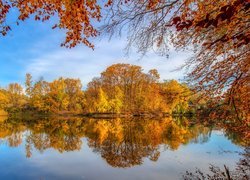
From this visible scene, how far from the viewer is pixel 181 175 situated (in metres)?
9.19

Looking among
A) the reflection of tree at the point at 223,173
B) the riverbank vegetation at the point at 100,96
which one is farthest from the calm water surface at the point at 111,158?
the riverbank vegetation at the point at 100,96

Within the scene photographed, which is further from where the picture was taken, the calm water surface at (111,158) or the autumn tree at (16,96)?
the autumn tree at (16,96)

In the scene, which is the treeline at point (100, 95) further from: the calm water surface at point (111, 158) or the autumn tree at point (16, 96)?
the calm water surface at point (111, 158)

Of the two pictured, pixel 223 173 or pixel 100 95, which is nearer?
pixel 223 173

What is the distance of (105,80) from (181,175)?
4449 centimetres

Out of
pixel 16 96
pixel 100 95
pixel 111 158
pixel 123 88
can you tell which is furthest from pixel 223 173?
pixel 16 96

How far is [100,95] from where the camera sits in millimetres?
47906

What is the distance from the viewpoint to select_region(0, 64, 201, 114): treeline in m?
48.8

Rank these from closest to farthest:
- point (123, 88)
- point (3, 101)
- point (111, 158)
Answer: point (111, 158) < point (123, 88) < point (3, 101)

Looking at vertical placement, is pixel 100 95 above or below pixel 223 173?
above

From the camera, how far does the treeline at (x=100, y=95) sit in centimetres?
4881

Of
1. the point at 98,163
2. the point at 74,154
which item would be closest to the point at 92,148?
the point at 74,154

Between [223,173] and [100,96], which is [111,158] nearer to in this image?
[223,173]

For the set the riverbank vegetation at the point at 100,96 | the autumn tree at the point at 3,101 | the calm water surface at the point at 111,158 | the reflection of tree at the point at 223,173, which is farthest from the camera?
the autumn tree at the point at 3,101
